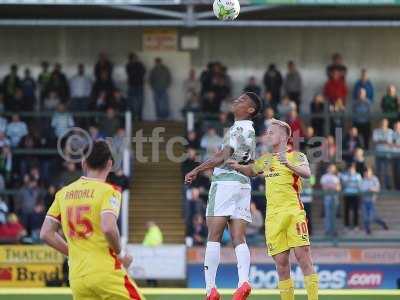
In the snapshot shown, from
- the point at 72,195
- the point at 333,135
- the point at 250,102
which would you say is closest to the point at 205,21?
the point at 333,135

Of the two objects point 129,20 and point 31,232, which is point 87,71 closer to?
point 129,20

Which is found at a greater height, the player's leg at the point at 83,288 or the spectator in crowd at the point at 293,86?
the spectator in crowd at the point at 293,86

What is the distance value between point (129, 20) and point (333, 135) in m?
5.32

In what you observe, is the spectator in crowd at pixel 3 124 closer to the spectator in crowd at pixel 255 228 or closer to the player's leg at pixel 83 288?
the spectator in crowd at pixel 255 228

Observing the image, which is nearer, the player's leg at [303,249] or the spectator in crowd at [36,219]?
the player's leg at [303,249]

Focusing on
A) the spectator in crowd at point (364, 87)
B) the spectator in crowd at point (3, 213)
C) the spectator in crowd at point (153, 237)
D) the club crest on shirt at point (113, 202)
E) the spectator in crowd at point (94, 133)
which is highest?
the spectator in crowd at point (364, 87)

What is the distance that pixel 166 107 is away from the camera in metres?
26.9

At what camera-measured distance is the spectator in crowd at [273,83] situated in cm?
2577

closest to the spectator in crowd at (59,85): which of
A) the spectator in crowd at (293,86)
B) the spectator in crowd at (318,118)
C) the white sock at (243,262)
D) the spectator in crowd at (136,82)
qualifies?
the spectator in crowd at (136,82)

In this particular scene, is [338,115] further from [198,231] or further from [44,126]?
[44,126]

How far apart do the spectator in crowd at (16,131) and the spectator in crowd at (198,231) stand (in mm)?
4453

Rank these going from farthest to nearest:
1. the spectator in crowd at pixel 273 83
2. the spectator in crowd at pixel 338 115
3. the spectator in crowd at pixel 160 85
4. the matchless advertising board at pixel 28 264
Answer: the spectator in crowd at pixel 160 85, the spectator in crowd at pixel 273 83, the spectator in crowd at pixel 338 115, the matchless advertising board at pixel 28 264

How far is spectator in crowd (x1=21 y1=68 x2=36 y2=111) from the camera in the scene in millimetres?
25516

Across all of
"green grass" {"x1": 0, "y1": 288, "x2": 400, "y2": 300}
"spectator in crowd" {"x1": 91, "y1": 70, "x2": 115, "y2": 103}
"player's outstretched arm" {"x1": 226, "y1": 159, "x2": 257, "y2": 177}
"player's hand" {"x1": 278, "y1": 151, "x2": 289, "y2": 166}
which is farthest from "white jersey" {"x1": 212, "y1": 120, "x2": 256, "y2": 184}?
"spectator in crowd" {"x1": 91, "y1": 70, "x2": 115, "y2": 103}
